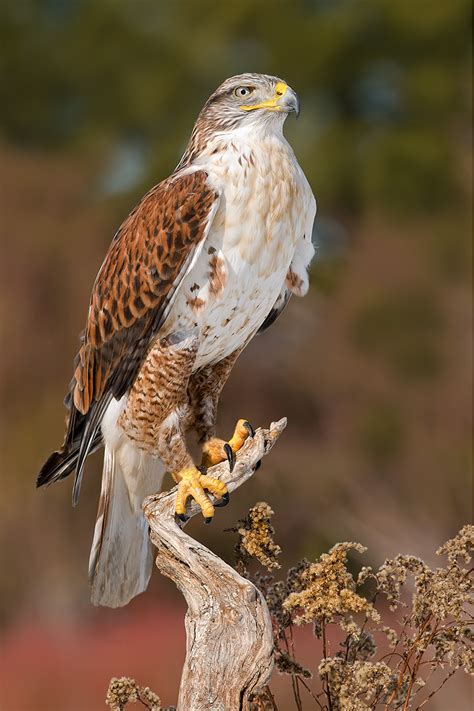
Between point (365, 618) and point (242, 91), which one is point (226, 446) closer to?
point (365, 618)

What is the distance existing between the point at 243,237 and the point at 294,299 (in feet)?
26.8

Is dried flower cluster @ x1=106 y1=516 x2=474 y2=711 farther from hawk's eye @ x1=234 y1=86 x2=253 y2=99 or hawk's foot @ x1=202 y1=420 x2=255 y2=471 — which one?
hawk's eye @ x1=234 y1=86 x2=253 y2=99

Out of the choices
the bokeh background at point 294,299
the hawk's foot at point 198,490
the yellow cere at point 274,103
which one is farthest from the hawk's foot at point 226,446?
the bokeh background at point 294,299

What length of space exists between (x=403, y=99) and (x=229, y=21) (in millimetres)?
2333

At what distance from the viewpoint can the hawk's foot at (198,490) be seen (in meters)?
3.31

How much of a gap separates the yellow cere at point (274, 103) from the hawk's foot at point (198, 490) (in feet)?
3.68

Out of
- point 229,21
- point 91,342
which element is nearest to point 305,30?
point 229,21

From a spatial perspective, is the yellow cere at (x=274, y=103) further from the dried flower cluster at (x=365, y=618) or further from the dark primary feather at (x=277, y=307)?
the dried flower cluster at (x=365, y=618)

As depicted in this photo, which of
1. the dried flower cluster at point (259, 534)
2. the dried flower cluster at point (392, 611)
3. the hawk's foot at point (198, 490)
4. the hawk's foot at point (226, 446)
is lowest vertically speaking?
the dried flower cluster at point (392, 611)

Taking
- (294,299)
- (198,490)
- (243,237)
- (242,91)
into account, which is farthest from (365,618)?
(294,299)

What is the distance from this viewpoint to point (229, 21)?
13453mm

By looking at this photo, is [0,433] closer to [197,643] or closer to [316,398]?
Result: [316,398]

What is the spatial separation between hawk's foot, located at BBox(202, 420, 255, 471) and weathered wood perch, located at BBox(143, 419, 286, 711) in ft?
1.19

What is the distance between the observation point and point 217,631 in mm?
3090
